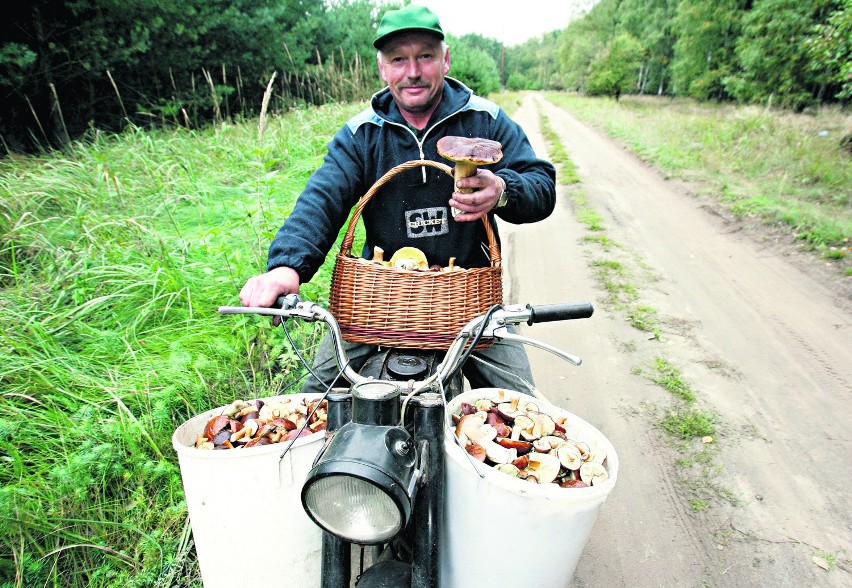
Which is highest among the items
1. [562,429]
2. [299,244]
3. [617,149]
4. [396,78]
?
[396,78]

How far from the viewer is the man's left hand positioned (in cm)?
141

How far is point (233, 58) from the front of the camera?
12383 millimetres

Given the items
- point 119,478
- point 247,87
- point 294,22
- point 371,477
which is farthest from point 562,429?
point 294,22

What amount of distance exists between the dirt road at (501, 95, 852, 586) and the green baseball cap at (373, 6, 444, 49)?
227 cm

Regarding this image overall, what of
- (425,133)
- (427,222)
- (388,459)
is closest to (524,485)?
(388,459)

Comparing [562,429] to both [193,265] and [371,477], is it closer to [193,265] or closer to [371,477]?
[371,477]

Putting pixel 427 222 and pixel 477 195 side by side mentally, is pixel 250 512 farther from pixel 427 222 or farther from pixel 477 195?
pixel 427 222

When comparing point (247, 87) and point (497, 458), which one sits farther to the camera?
point (247, 87)


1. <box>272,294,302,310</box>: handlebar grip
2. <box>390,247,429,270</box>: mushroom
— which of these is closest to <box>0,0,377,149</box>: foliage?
<box>390,247,429,270</box>: mushroom

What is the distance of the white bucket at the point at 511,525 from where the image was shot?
1.06 m

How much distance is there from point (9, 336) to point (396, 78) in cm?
225

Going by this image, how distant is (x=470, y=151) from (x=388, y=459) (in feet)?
2.45

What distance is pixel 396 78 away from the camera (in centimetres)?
198

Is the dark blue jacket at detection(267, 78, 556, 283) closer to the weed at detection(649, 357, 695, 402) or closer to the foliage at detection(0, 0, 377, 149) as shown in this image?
the weed at detection(649, 357, 695, 402)
